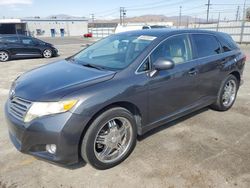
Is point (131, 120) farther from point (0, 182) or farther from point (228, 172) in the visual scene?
point (0, 182)

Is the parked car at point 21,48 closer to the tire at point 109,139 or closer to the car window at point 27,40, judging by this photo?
the car window at point 27,40

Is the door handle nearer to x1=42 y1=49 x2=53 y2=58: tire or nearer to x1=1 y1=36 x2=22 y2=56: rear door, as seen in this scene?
x1=1 y1=36 x2=22 y2=56: rear door

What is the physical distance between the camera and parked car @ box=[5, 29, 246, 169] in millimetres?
2381

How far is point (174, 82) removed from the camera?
3.28 meters

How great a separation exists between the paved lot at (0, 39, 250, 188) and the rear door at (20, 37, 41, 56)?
33.4 ft

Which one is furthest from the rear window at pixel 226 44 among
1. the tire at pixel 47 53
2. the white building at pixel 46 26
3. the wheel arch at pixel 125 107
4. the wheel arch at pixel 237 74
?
the white building at pixel 46 26

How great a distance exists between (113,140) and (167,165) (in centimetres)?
76

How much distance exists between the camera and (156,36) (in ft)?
11.0

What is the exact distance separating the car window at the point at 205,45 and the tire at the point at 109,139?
181 centimetres

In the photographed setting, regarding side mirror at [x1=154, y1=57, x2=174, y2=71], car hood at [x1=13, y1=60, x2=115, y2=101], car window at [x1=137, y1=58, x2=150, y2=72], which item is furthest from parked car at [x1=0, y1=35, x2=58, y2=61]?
side mirror at [x1=154, y1=57, x2=174, y2=71]

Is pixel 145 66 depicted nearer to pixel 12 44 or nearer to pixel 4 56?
pixel 4 56

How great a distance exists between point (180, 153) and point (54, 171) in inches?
66.1

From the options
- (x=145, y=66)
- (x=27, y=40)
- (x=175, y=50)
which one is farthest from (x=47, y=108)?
(x=27, y=40)

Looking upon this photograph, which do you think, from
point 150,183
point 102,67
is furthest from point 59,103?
point 150,183
